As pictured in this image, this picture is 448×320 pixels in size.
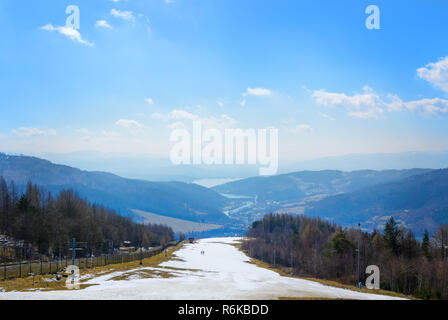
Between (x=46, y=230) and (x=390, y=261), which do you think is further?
(x=46, y=230)

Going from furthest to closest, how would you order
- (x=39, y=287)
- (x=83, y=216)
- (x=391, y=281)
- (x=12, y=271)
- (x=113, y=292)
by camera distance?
(x=83, y=216) < (x=391, y=281) < (x=12, y=271) < (x=39, y=287) < (x=113, y=292)

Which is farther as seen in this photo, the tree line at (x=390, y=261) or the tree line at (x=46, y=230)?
the tree line at (x=46, y=230)

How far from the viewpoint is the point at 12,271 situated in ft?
201

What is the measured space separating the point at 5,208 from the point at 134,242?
66.5 meters

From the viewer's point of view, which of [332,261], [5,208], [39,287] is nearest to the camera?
[39,287]

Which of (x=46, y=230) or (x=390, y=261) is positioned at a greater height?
(x=46, y=230)

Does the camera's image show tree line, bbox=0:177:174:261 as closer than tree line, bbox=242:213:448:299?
No
